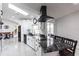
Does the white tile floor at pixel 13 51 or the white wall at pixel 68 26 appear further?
the white tile floor at pixel 13 51

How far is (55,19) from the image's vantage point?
156 centimetres

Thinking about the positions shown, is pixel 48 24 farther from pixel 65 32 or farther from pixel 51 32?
pixel 65 32

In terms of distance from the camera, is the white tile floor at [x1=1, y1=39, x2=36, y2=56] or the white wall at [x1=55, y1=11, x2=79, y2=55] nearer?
the white wall at [x1=55, y1=11, x2=79, y2=55]

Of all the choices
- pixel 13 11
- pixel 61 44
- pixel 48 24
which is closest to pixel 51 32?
pixel 48 24

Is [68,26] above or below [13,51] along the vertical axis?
above

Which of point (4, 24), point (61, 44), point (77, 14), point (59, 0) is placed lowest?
point (61, 44)

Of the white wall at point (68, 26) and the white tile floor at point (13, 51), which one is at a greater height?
the white wall at point (68, 26)

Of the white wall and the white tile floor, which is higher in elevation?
the white wall

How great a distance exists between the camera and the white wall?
143 cm

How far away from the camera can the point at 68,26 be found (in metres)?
1.54

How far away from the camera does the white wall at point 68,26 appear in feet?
4.70

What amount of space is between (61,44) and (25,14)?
36.5 inches

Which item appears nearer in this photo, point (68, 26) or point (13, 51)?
point (68, 26)

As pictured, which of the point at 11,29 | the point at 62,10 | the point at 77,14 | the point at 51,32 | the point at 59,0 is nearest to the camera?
the point at 59,0
